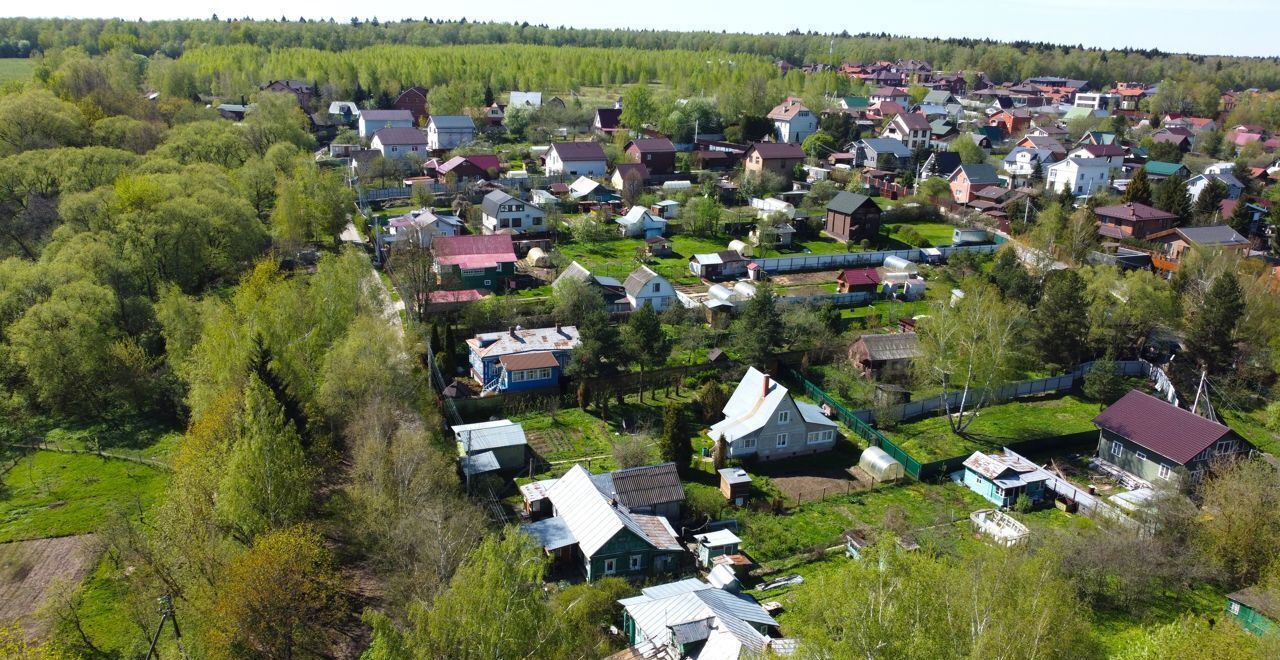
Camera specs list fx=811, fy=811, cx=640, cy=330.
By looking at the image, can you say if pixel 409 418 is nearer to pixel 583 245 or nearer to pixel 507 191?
pixel 583 245

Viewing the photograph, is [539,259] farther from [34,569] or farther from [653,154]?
[34,569]

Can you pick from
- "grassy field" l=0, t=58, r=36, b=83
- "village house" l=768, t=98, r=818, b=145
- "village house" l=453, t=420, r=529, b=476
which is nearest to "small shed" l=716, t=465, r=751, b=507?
"village house" l=453, t=420, r=529, b=476

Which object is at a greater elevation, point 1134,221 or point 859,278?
point 1134,221

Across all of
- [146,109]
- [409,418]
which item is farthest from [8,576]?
[146,109]

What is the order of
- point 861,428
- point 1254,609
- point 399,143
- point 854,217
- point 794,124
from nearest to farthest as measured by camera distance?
1. point 1254,609
2. point 861,428
3. point 854,217
4. point 399,143
5. point 794,124

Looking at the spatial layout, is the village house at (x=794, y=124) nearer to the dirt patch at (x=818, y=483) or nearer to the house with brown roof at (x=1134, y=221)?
the house with brown roof at (x=1134, y=221)

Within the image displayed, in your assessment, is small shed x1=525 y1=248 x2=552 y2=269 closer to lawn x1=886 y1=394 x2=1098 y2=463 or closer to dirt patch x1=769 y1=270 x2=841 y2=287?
dirt patch x1=769 y1=270 x2=841 y2=287

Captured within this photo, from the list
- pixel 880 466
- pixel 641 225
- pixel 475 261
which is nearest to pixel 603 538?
pixel 880 466
